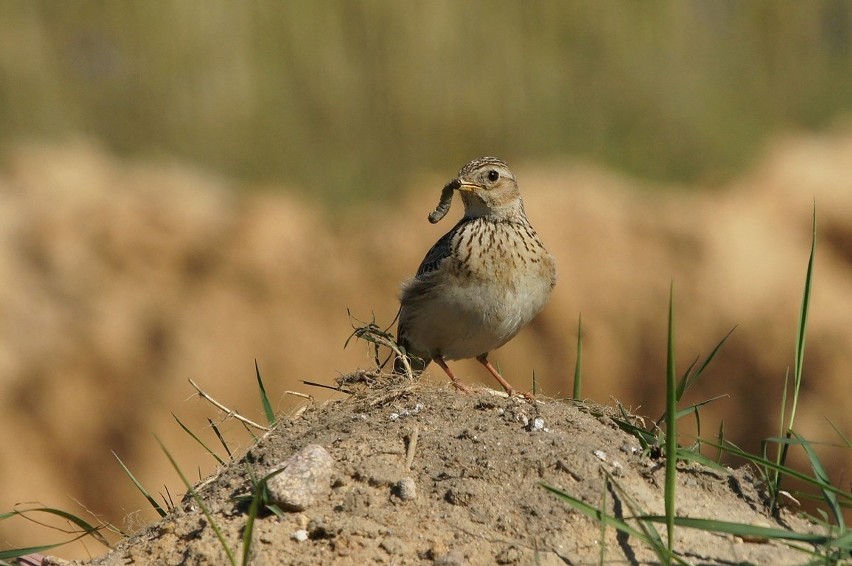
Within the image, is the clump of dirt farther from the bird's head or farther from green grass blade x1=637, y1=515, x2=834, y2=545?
the bird's head

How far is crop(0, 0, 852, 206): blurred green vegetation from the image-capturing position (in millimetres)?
11867

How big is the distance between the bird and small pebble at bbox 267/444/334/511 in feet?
6.46

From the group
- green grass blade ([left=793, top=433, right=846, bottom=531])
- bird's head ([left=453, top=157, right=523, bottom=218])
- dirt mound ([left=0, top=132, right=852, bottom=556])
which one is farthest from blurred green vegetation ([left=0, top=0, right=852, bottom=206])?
green grass blade ([left=793, top=433, right=846, bottom=531])

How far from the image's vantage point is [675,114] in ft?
39.7

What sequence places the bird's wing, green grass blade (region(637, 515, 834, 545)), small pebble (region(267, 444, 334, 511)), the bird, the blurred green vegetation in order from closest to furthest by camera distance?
green grass blade (region(637, 515, 834, 545)), small pebble (region(267, 444, 334, 511)), the bird, the bird's wing, the blurred green vegetation

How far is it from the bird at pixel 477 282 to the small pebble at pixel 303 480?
1969 mm

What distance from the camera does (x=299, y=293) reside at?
12414 mm

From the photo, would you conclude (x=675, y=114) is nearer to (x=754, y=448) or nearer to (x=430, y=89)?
(x=430, y=89)

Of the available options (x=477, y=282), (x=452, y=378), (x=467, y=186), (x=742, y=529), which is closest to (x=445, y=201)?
(x=467, y=186)

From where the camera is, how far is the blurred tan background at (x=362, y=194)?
12.0 metres

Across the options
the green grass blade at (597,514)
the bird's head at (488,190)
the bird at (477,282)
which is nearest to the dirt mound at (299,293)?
the bird's head at (488,190)

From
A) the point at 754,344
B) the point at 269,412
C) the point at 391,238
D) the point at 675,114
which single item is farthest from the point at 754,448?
the point at 269,412

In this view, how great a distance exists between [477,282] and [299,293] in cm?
676

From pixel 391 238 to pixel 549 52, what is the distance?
94.9 inches
